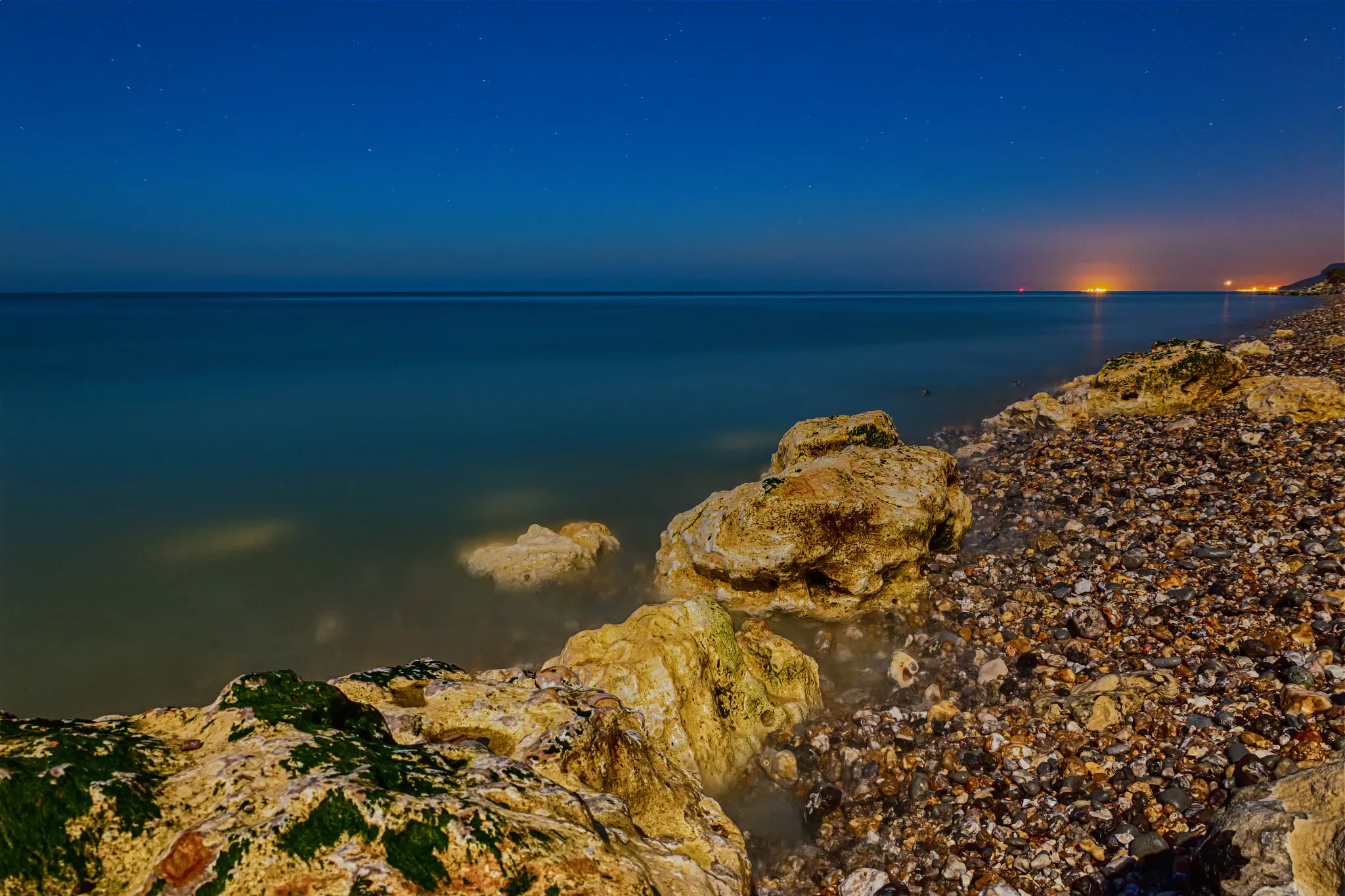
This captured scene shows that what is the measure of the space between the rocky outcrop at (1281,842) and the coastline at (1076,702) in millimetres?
304

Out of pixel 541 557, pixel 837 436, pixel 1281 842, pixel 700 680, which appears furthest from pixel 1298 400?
pixel 541 557

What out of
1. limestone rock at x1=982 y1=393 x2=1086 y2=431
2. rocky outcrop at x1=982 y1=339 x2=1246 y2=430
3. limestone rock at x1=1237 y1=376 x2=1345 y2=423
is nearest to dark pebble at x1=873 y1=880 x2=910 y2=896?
limestone rock at x1=1237 y1=376 x2=1345 y2=423

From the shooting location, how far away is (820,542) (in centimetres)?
1048

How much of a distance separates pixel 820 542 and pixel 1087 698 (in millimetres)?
4165

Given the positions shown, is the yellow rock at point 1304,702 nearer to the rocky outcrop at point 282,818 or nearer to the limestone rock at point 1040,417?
the rocky outcrop at point 282,818

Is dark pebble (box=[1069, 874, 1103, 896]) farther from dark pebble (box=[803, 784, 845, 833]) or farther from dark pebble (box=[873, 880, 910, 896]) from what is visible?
dark pebble (box=[803, 784, 845, 833])

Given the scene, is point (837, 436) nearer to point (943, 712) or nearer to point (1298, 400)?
point (943, 712)

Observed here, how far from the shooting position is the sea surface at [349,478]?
37.1 feet

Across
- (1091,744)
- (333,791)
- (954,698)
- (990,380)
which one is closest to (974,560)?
Answer: (954,698)

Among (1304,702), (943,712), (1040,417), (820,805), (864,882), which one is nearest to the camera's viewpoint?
(864,882)

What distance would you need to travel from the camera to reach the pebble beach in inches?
223

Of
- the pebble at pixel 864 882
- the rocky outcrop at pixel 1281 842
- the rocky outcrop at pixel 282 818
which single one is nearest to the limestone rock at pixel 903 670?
the pebble at pixel 864 882

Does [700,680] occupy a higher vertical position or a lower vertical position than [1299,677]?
lower

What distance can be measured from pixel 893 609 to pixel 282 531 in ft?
47.4
